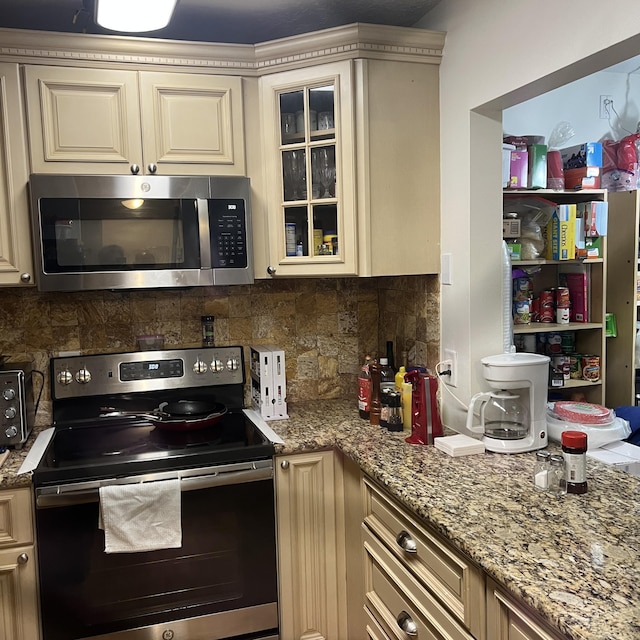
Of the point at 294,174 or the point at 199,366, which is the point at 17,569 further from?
the point at 294,174

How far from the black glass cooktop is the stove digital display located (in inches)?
6.7

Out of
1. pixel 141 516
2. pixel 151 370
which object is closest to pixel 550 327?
pixel 151 370

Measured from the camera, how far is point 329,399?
2.76m

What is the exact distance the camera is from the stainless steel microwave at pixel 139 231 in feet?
6.91

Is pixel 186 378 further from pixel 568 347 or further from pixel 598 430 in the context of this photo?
pixel 568 347

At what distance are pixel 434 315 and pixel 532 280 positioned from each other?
1.14m

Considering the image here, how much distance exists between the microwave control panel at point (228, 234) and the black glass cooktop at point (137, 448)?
1.99 feet

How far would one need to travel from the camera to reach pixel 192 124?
224 centimetres

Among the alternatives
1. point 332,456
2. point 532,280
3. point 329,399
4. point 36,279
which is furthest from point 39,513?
point 532,280

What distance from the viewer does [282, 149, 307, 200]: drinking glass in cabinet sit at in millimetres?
2311

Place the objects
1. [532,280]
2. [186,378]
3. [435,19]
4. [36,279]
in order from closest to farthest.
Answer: [36,279]
[435,19]
[186,378]
[532,280]

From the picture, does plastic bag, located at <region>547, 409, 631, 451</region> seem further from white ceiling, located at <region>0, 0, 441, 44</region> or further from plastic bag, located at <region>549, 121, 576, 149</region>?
plastic bag, located at <region>549, 121, 576, 149</region>

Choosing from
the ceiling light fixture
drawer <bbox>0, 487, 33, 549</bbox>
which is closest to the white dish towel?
drawer <bbox>0, 487, 33, 549</bbox>

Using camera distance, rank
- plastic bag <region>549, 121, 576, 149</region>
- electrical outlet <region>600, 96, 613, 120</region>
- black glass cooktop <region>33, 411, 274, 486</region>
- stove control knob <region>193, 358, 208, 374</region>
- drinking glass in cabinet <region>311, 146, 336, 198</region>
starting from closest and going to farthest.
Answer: black glass cooktop <region>33, 411, 274, 486</region> < drinking glass in cabinet <region>311, 146, 336, 198</region> < stove control knob <region>193, 358, 208, 374</region> < plastic bag <region>549, 121, 576, 149</region> < electrical outlet <region>600, 96, 613, 120</region>
